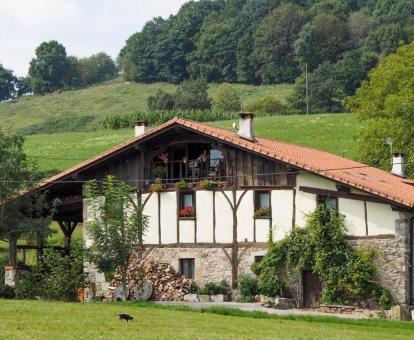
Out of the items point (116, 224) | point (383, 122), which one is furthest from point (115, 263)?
point (383, 122)

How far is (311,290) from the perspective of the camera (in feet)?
126

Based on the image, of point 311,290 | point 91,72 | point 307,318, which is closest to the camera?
point 307,318

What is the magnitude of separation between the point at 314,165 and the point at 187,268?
6381mm

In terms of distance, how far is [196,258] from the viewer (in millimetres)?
40500

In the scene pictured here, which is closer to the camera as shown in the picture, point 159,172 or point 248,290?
point 248,290

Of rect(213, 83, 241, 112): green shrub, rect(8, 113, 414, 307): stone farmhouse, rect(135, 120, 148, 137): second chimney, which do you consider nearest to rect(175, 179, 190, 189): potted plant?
rect(8, 113, 414, 307): stone farmhouse

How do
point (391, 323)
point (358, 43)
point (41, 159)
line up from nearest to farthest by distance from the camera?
point (391, 323)
point (41, 159)
point (358, 43)

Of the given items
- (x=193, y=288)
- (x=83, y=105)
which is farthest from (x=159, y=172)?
(x=83, y=105)

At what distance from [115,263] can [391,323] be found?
996 cm

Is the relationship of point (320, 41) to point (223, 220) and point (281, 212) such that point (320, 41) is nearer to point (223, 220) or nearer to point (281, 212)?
point (223, 220)

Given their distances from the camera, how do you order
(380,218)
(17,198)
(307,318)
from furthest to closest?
(17,198) → (380,218) → (307,318)

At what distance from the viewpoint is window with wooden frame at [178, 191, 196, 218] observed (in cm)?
4078

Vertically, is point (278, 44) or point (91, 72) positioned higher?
point (91, 72)

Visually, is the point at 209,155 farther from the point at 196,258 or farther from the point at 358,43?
the point at 358,43
